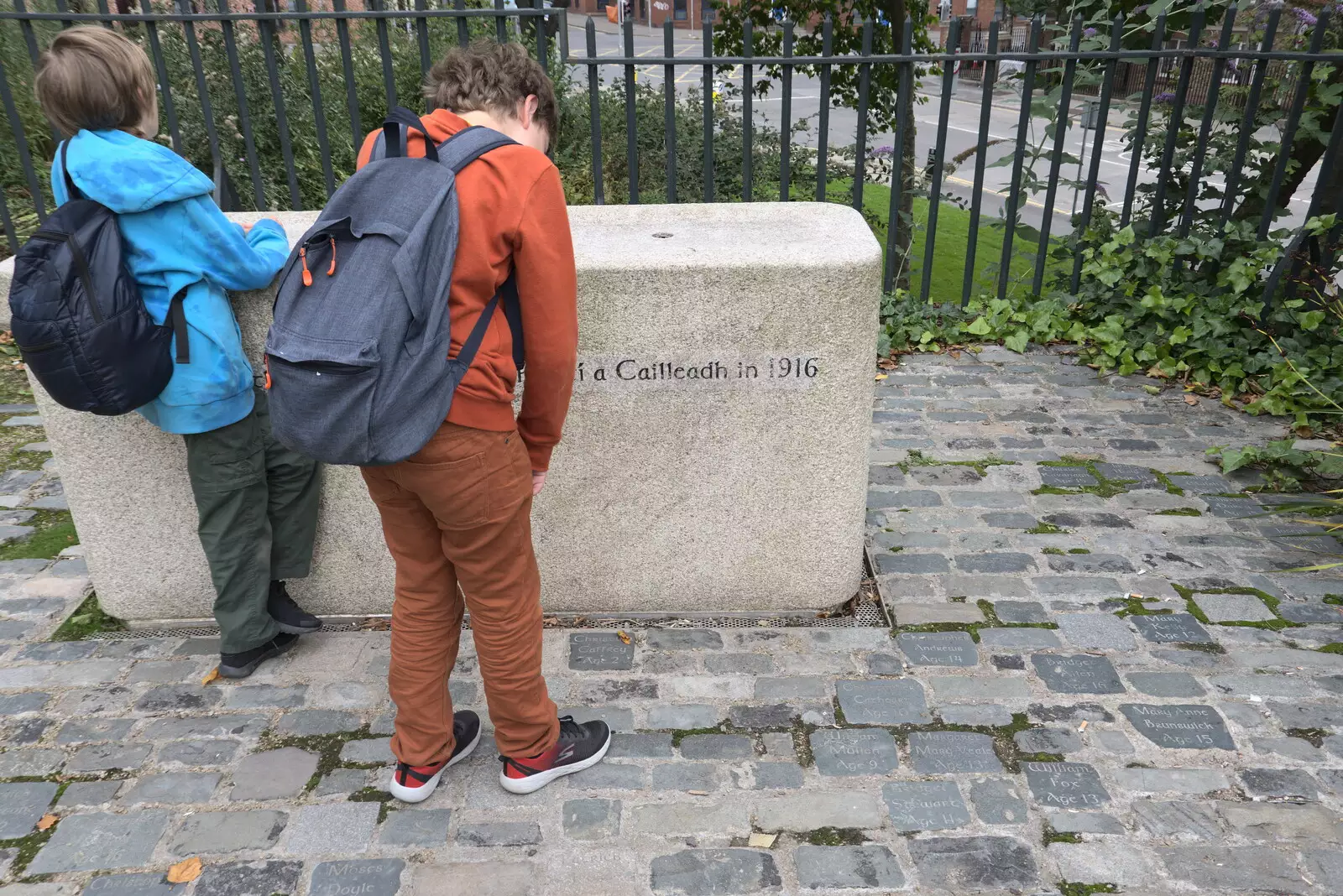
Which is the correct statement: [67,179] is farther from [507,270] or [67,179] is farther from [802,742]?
[802,742]

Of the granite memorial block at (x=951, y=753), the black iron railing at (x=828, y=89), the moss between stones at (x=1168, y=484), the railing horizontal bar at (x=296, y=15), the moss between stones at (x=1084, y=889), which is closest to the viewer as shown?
the moss between stones at (x=1084, y=889)

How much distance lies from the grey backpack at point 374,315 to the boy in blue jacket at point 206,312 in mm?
736

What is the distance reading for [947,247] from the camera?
1123cm

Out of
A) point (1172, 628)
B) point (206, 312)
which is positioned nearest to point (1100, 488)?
point (1172, 628)

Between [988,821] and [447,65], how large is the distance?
92.5 inches

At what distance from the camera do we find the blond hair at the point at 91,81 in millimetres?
2494

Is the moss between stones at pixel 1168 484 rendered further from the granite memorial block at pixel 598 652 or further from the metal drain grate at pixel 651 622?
the granite memorial block at pixel 598 652

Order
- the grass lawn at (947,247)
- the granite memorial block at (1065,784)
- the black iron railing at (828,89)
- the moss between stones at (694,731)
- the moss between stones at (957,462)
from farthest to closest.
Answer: the grass lawn at (947,247) → the black iron railing at (828,89) → the moss between stones at (957,462) → the moss between stones at (694,731) → the granite memorial block at (1065,784)

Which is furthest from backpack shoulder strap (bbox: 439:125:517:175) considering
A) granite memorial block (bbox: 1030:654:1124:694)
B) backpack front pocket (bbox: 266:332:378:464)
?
granite memorial block (bbox: 1030:654:1124:694)

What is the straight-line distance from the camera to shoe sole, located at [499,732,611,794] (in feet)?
8.92

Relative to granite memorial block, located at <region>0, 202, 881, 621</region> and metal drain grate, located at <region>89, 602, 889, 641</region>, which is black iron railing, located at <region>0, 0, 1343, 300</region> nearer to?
granite memorial block, located at <region>0, 202, 881, 621</region>

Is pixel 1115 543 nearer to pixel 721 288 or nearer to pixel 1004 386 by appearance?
pixel 1004 386

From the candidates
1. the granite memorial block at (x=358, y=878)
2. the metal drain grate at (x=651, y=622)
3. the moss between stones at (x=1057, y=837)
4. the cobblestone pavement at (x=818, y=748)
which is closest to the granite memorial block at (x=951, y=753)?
the cobblestone pavement at (x=818, y=748)

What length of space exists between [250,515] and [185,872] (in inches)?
41.7
